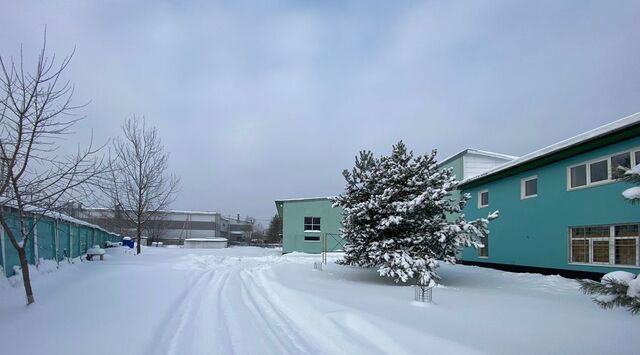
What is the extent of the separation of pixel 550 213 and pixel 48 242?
688 inches

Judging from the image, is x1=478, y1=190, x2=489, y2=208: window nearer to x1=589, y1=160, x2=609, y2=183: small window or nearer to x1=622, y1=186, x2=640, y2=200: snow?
x1=589, y1=160, x2=609, y2=183: small window

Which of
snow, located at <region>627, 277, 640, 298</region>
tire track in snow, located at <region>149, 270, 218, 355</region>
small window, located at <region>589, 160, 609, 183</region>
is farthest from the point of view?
small window, located at <region>589, 160, 609, 183</region>

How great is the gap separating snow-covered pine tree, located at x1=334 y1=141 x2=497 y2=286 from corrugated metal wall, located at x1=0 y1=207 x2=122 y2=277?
9454 millimetres

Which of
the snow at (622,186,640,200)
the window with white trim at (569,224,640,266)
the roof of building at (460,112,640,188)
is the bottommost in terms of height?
the window with white trim at (569,224,640,266)

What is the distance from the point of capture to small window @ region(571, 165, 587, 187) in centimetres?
1516

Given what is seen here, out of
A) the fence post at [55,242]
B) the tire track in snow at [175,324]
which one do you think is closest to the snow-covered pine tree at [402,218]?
the tire track in snow at [175,324]

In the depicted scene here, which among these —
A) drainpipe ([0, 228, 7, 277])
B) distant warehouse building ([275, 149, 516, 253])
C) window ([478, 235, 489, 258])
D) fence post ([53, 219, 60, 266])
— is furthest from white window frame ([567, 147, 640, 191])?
distant warehouse building ([275, 149, 516, 253])

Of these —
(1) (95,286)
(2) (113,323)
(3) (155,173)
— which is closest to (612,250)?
(2) (113,323)

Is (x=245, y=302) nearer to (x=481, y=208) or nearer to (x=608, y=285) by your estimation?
(x=608, y=285)

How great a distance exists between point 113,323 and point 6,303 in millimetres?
2394

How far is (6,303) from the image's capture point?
7906 millimetres

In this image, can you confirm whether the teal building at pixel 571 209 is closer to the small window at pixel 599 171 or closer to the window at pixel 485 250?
the small window at pixel 599 171

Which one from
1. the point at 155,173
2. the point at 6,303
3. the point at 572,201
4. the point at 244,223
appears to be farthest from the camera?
the point at 244,223

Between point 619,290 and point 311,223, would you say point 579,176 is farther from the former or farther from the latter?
point 311,223
